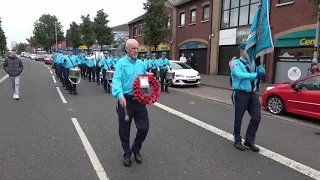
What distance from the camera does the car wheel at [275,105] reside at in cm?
878

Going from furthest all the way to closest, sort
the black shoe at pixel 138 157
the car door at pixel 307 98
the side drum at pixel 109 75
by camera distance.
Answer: the side drum at pixel 109 75 → the car door at pixel 307 98 → the black shoe at pixel 138 157

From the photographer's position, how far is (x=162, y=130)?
259 inches

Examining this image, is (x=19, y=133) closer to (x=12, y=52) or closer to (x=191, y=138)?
(x=191, y=138)

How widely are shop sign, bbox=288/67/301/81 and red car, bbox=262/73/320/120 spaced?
7581 mm

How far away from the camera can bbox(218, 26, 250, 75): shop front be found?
2062 centimetres

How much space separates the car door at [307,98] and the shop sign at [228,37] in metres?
13.6

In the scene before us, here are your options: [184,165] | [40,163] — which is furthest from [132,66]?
[40,163]

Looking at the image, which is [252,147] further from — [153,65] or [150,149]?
[153,65]

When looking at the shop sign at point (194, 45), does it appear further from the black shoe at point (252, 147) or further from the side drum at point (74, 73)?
the black shoe at point (252, 147)

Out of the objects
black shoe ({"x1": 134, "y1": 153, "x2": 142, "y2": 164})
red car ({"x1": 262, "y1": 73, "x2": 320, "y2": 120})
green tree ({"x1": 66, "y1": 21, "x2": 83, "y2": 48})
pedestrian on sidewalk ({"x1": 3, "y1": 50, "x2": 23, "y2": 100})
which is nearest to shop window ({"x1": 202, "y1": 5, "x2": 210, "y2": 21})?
red car ({"x1": 262, "y1": 73, "x2": 320, "y2": 120})

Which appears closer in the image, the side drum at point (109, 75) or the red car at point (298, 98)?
the red car at point (298, 98)

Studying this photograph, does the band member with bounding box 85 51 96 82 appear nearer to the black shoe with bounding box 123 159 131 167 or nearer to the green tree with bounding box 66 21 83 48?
the black shoe with bounding box 123 159 131 167

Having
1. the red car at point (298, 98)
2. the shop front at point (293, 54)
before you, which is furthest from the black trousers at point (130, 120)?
the shop front at point (293, 54)

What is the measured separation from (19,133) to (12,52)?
5.85 meters
